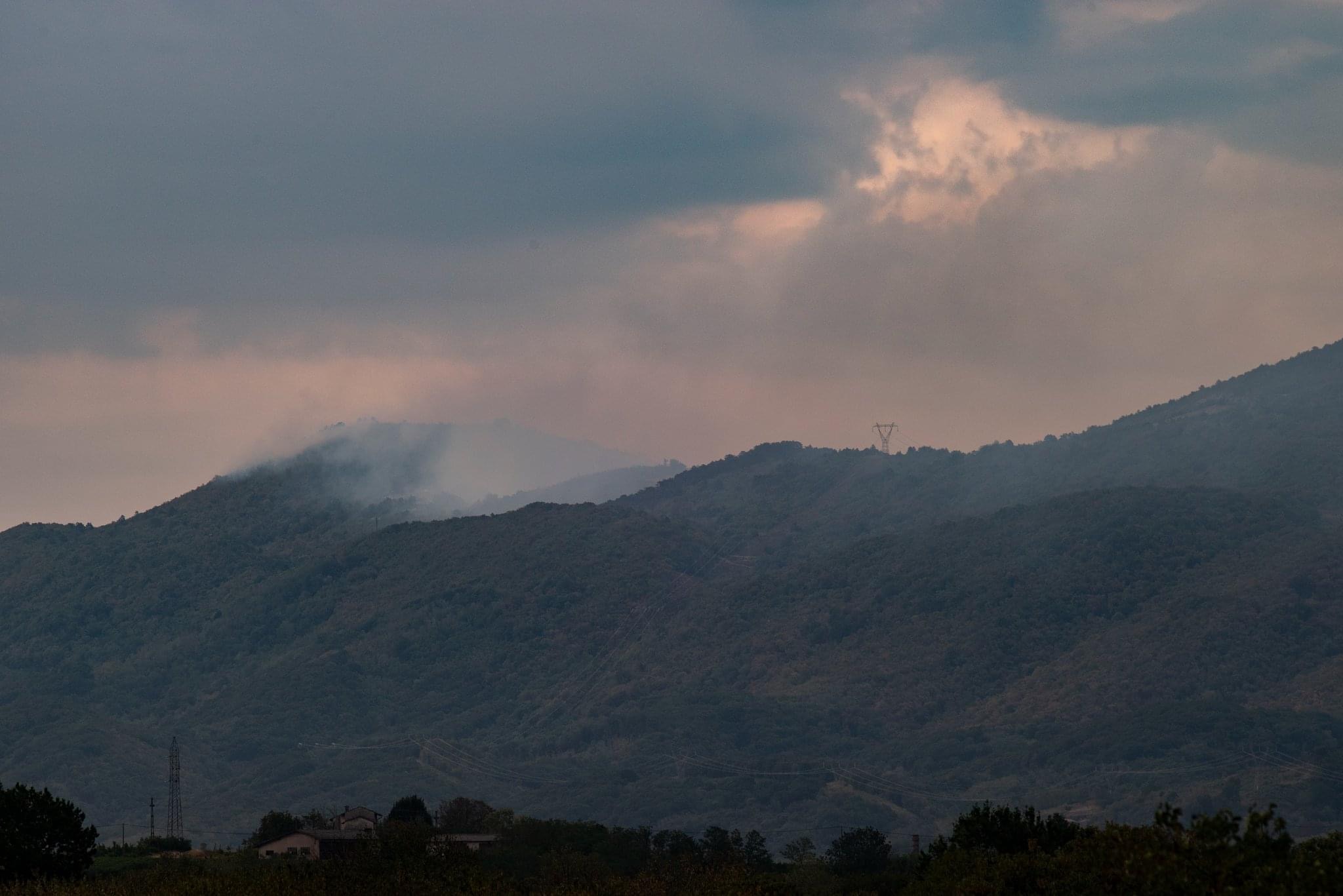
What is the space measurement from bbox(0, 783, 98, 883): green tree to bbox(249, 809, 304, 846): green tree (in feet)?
242

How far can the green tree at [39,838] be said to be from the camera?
93.2 metres

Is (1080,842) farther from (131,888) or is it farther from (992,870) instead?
(131,888)

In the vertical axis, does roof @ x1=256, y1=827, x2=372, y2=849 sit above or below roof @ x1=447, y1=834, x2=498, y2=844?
above

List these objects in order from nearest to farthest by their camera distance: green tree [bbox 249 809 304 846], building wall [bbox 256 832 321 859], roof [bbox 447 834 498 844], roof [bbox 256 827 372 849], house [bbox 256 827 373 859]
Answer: house [bbox 256 827 373 859] → building wall [bbox 256 832 321 859] → roof [bbox 256 827 372 849] → roof [bbox 447 834 498 844] → green tree [bbox 249 809 304 846]

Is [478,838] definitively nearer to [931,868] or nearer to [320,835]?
[320,835]

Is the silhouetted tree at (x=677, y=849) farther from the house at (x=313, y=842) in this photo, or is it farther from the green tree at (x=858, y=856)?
the house at (x=313, y=842)

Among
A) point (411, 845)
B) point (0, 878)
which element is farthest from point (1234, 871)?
point (0, 878)

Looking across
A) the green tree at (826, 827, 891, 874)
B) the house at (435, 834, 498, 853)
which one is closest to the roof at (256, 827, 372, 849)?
the house at (435, 834, 498, 853)

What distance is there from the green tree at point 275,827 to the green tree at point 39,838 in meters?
73.7

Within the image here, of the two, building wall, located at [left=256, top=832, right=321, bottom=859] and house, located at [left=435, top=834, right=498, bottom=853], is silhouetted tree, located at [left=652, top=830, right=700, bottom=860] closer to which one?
house, located at [left=435, top=834, right=498, bottom=853]

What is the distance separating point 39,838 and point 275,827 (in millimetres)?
92556

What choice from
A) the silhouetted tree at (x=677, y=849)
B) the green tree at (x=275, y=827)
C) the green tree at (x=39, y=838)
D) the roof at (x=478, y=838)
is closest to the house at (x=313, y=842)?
the green tree at (x=275, y=827)

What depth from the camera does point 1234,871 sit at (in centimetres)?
5188

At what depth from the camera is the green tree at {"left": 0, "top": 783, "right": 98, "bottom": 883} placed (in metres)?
93.2
